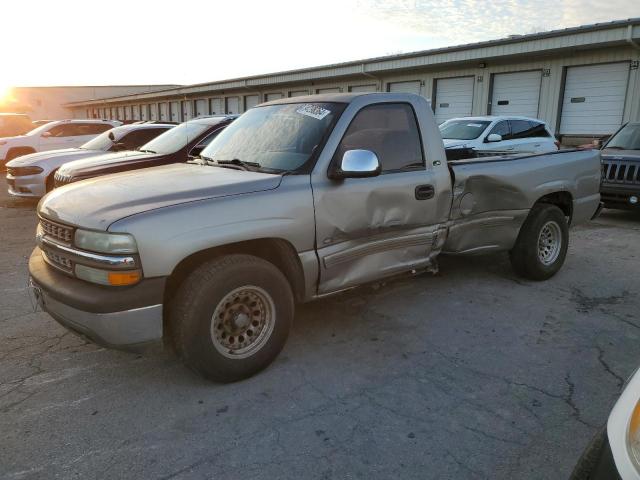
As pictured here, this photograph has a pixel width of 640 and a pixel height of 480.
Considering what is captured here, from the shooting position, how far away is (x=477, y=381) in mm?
3330

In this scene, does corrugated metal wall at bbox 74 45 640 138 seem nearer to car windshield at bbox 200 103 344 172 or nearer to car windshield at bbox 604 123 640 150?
car windshield at bbox 604 123 640 150

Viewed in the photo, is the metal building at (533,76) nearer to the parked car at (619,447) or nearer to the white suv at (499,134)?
the white suv at (499,134)

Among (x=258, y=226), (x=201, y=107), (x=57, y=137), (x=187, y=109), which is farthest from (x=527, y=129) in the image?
(x=187, y=109)

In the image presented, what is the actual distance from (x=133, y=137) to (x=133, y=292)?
8219 millimetres

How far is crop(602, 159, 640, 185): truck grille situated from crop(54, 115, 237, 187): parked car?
6854 millimetres

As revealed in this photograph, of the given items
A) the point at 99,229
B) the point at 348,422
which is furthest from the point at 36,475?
the point at 348,422

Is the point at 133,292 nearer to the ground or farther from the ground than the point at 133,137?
nearer to the ground

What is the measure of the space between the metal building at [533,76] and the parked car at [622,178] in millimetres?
6670

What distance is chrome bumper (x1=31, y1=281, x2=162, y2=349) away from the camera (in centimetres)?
279

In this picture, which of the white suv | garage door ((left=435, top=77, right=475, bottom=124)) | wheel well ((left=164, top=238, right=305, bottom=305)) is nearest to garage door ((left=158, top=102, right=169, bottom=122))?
garage door ((left=435, top=77, right=475, bottom=124))

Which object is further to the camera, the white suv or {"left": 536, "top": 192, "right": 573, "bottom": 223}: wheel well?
the white suv

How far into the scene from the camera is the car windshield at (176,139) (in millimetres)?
7777

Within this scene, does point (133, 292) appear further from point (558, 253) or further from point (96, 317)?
point (558, 253)

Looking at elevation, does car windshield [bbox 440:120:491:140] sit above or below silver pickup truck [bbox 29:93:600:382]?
above
